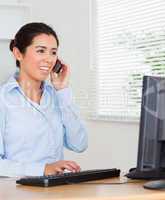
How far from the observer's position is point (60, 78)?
103 inches

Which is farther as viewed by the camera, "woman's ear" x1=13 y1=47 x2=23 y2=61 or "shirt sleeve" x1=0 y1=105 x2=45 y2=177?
"woman's ear" x1=13 y1=47 x2=23 y2=61

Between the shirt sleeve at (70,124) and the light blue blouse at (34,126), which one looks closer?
the light blue blouse at (34,126)

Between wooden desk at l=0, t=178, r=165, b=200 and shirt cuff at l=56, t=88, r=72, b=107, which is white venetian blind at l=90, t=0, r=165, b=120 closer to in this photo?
shirt cuff at l=56, t=88, r=72, b=107

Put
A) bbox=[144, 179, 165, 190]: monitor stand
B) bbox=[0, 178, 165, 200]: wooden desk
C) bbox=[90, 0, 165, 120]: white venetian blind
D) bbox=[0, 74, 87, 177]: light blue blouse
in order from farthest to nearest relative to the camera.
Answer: bbox=[90, 0, 165, 120]: white venetian blind < bbox=[0, 74, 87, 177]: light blue blouse < bbox=[144, 179, 165, 190]: monitor stand < bbox=[0, 178, 165, 200]: wooden desk

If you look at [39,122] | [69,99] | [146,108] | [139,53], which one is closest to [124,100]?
[139,53]

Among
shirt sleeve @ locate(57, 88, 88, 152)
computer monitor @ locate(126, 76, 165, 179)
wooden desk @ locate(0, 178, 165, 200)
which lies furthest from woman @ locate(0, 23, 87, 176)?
computer monitor @ locate(126, 76, 165, 179)

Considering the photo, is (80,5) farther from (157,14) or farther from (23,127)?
(23,127)

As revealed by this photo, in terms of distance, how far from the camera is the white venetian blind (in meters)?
3.10

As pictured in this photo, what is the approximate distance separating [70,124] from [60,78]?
0.90ft

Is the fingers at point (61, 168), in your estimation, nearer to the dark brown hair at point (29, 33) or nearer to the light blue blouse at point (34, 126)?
the light blue blouse at point (34, 126)

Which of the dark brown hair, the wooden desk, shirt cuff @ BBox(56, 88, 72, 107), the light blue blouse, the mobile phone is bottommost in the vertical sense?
the wooden desk

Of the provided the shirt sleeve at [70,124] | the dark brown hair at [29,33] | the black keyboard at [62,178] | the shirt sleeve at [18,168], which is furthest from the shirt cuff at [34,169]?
the dark brown hair at [29,33]

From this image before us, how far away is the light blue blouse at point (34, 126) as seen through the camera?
90.8 inches

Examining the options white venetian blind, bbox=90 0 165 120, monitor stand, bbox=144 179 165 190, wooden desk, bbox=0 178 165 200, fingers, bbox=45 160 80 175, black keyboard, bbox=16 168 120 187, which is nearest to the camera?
wooden desk, bbox=0 178 165 200
